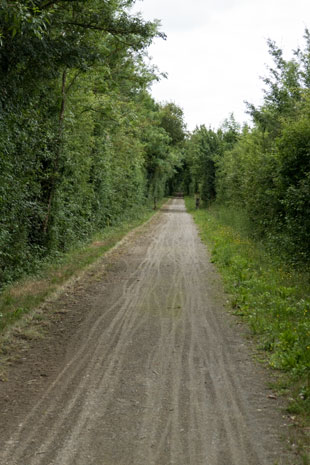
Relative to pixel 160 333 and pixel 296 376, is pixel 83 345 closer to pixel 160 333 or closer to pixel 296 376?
pixel 160 333

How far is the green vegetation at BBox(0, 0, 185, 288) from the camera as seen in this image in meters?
8.44

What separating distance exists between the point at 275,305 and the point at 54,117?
799 cm

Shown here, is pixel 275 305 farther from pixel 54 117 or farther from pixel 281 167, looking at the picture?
pixel 54 117

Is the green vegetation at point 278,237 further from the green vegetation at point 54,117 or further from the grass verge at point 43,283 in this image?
the green vegetation at point 54,117

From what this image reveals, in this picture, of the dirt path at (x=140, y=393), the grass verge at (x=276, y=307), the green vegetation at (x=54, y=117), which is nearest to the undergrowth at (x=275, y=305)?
the grass verge at (x=276, y=307)

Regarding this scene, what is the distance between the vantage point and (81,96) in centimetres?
1400

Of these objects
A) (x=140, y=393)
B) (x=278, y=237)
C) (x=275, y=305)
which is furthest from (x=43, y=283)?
(x=278, y=237)

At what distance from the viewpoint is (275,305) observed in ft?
26.0

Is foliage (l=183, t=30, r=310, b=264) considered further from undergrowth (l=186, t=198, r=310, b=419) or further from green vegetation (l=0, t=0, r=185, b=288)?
green vegetation (l=0, t=0, r=185, b=288)

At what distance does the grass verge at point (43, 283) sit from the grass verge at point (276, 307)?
3687 mm

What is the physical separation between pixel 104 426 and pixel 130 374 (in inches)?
47.5

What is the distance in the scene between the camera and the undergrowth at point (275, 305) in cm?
529

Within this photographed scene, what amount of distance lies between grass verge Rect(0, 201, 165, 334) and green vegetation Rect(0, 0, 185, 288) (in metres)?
0.37

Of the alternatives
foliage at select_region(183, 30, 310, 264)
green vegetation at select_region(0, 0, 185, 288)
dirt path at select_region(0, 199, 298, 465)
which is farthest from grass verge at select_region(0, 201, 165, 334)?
foliage at select_region(183, 30, 310, 264)
